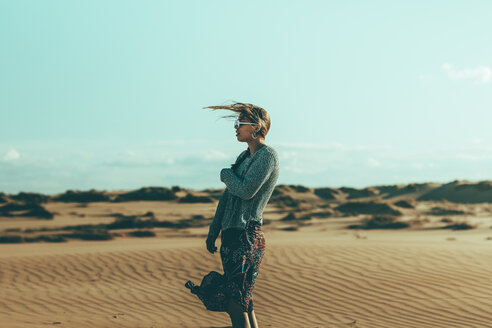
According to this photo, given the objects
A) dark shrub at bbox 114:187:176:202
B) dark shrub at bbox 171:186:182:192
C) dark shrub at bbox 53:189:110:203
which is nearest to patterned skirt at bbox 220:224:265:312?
dark shrub at bbox 53:189:110:203

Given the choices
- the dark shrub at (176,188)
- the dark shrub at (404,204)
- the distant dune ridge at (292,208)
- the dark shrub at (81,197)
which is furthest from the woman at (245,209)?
the dark shrub at (176,188)

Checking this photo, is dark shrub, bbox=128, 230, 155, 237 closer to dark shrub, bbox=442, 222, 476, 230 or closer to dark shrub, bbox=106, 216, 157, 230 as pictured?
dark shrub, bbox=106, 216, 157, 230

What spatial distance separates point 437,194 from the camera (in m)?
41.4

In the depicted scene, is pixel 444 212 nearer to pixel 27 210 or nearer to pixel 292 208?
pixel 292 208

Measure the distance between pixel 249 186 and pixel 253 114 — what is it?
0.61m

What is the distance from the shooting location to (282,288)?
31.9 feet

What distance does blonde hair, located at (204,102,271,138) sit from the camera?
4730 millimetres

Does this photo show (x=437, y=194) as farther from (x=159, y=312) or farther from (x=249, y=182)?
(x=249, y=182)

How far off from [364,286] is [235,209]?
5.67 metres

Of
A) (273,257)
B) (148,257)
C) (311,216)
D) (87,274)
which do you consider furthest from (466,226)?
(87,274)

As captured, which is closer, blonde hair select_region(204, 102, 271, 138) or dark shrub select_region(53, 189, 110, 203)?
blonde hair select_region(204, 102, 271, 138)

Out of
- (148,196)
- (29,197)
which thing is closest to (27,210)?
(29,197)

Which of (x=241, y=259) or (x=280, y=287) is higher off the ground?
(x=241, y=259)

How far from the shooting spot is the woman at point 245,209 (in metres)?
4.59
